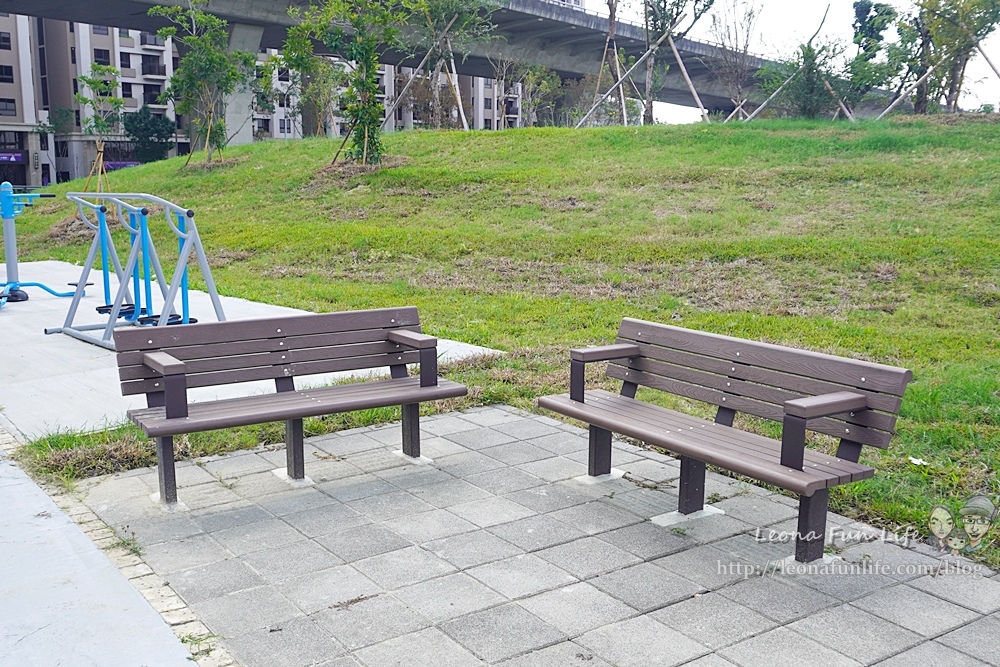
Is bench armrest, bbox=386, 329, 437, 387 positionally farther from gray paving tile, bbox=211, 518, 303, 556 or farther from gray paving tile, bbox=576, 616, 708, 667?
gray paving tile, bbox=576, 616, 708, 667

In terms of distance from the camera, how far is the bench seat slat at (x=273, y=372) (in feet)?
15.9

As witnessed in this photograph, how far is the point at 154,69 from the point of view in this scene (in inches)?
2721

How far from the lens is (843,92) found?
25.1 m

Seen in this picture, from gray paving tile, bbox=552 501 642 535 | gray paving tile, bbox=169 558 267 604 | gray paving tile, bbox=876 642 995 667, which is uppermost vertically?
gray paving tile, bbox=876 642 995 667

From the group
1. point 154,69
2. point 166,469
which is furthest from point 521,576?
point 154,69

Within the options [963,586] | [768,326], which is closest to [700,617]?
[963,586]

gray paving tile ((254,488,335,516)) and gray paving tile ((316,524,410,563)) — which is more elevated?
gray paving tile ((316,524,410,563))

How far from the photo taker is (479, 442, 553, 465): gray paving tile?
5520 millimetres

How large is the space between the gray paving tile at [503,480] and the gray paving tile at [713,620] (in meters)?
1.52

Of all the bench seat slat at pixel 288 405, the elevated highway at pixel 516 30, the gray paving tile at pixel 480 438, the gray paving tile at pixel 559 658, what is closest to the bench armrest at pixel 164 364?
the bench seat slat at pixel 288 405

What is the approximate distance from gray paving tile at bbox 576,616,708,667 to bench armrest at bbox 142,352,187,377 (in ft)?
7.76

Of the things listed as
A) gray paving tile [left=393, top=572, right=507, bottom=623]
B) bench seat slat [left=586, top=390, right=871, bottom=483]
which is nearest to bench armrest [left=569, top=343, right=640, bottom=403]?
bench seat slat [left=586, top=390, right=871, bottom=483]

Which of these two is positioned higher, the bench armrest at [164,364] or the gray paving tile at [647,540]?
the bench armrest at [164,364]

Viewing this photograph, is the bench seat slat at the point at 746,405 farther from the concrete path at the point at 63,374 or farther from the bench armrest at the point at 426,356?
the concrete path at the point at 63,374
